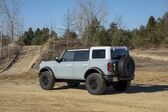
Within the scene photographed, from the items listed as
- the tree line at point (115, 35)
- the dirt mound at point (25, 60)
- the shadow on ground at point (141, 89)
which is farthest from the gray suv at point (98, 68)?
the tree line at point (115, 35)

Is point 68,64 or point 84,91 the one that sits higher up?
point 68,64

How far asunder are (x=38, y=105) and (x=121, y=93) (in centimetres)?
472

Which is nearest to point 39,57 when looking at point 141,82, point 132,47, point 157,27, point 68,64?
point 141,82

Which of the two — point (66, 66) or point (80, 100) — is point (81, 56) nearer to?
point (66, 66)

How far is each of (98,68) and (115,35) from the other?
3725cm

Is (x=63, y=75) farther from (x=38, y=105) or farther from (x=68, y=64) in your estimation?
(x=38, y=105)

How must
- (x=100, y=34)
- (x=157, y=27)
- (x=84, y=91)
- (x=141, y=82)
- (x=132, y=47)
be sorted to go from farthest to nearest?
1. (x=157, y=27)
2. (x=132, y=47)
3. (x=100, y=34)
4. (x=141, y=82)
5. (x=84, y=91)

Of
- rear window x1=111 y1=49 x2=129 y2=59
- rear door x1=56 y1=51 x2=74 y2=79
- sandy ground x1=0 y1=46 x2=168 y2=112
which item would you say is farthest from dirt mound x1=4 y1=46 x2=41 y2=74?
rear window x1=111 y1=49 x2=129 y2=59

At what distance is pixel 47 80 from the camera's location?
788 inches

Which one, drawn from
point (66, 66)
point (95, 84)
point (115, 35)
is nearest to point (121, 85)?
point (95, 84)

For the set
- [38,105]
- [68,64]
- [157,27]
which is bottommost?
[38,105]

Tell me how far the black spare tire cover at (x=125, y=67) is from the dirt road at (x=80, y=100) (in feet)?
2.83

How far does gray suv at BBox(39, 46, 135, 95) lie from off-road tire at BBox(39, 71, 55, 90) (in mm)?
434

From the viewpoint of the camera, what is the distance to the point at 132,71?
1797 cm
